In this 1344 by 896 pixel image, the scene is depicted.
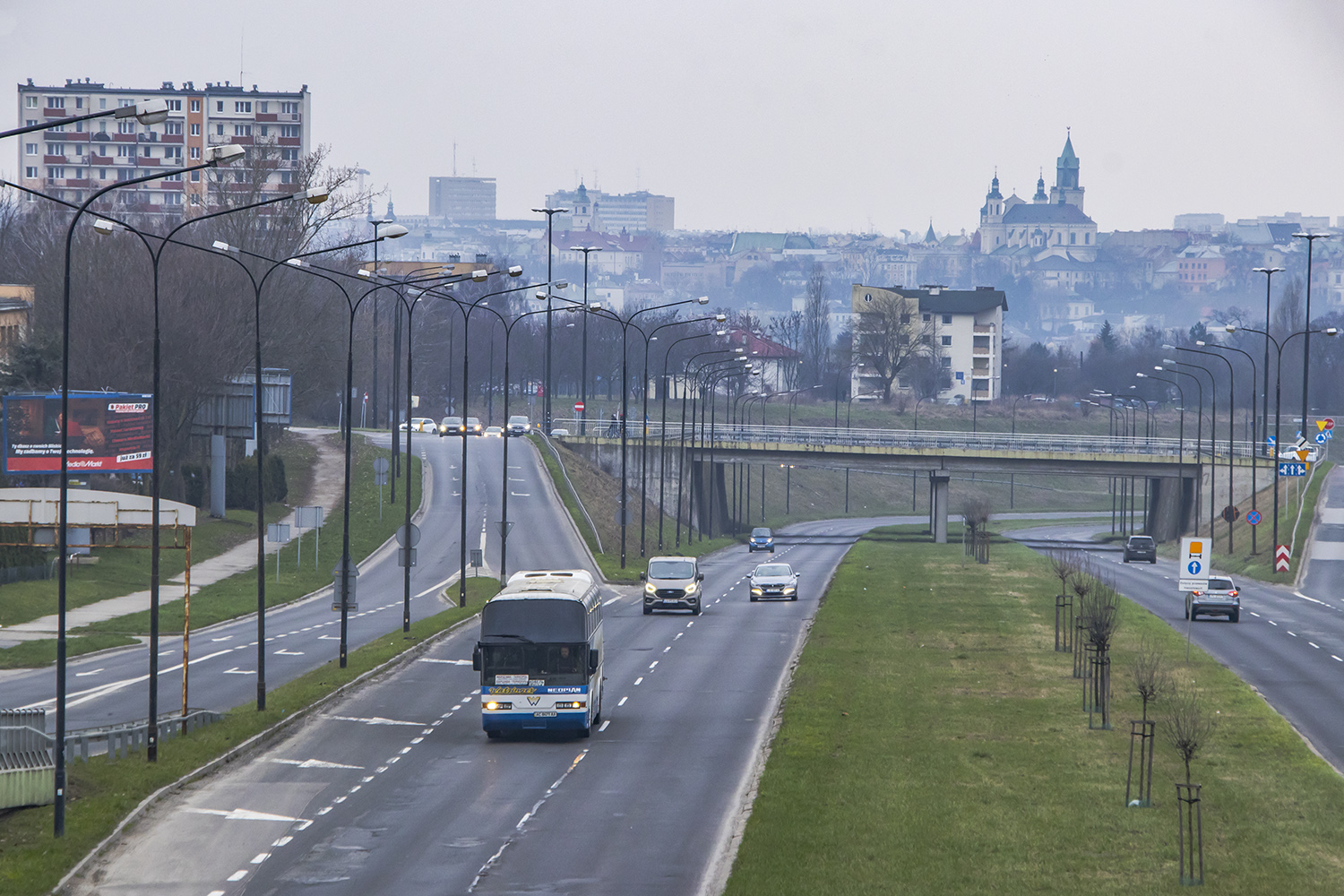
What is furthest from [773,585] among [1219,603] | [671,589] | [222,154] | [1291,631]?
[222,154]

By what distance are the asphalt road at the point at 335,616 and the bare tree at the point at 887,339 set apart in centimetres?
8412

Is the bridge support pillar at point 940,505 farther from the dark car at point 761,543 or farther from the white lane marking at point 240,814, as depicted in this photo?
the white lane marking at point 240,814

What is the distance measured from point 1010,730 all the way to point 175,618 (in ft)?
101

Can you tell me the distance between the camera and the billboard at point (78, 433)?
191ft

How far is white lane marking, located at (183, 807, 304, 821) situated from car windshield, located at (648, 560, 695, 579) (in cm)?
3185

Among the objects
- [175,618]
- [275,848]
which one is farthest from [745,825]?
[175,618]

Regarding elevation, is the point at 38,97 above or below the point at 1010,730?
above

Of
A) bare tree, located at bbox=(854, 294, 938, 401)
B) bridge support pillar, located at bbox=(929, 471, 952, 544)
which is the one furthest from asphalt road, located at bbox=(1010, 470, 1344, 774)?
bare tree, located at bbox=(854, 294, 938, 401)

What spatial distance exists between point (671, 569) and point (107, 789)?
3262cm

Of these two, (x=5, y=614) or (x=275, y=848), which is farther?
(x=5, y=614)

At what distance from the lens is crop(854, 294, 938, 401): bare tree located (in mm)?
181000

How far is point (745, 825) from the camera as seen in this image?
22.6m

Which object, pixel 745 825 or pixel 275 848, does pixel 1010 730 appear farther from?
pixel 275 848

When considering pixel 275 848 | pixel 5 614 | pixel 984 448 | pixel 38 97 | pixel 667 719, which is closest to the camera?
pixel 275 848
